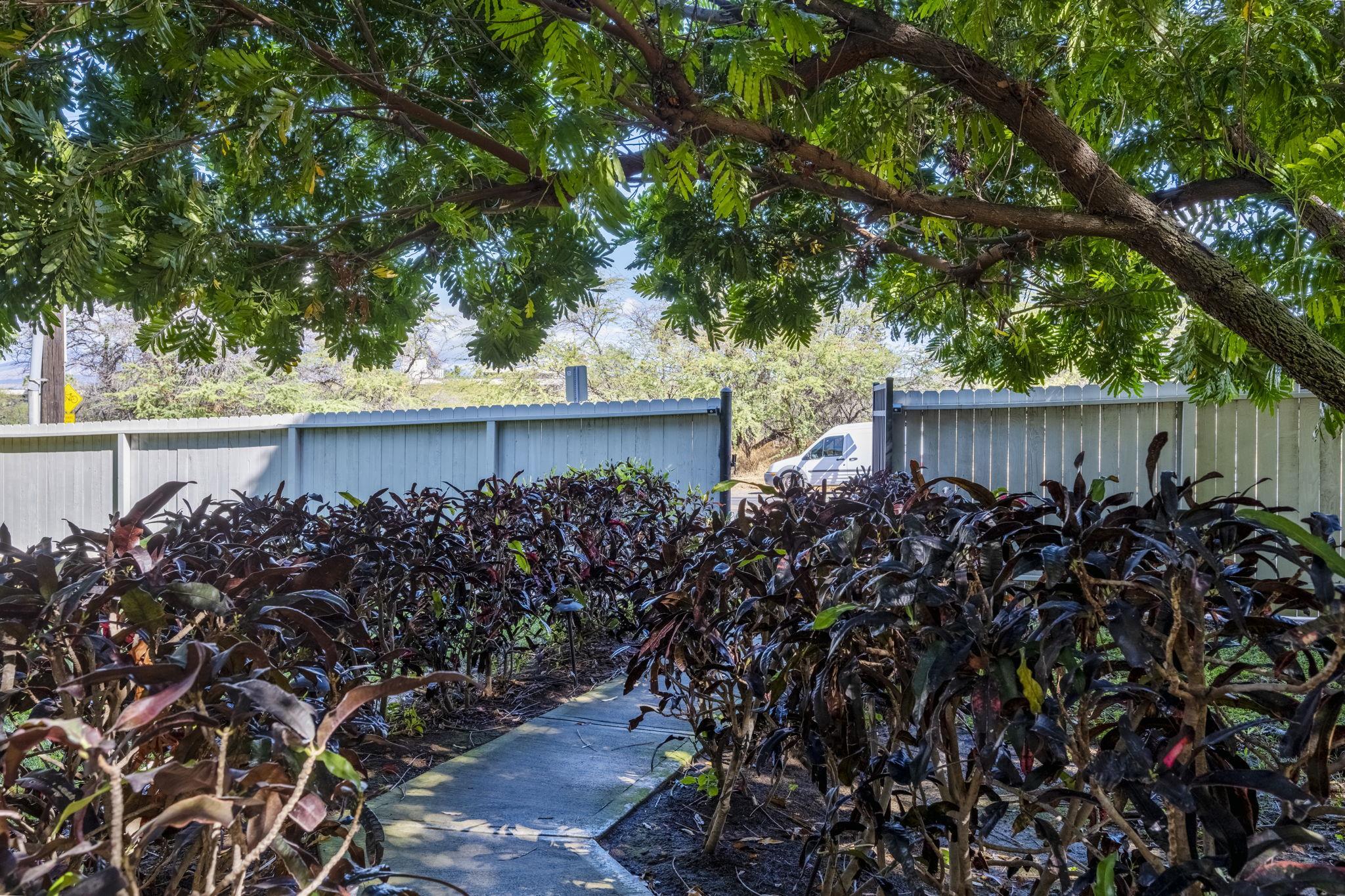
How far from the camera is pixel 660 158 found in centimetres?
169

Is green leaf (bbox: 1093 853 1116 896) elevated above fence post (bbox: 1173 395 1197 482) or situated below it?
below

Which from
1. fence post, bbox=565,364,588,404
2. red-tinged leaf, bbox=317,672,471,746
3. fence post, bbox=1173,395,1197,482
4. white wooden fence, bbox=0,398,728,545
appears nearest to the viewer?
red-tinged leaf, bbox=317,672,471,746

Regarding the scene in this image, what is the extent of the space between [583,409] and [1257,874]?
22.2 feet

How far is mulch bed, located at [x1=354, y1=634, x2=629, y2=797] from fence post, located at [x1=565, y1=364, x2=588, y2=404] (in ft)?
11.2

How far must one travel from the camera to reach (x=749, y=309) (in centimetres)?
362

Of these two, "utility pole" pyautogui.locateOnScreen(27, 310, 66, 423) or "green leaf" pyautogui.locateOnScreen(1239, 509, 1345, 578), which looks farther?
"utility pole" pyautogui.locateOnScreen(27, 310, 66, 423)

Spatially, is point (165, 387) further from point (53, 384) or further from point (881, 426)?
point (881, 426)

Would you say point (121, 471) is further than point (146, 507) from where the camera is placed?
Yes

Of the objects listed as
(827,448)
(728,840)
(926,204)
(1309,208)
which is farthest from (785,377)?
(728,840)

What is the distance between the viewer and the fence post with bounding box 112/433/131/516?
8.77 metres

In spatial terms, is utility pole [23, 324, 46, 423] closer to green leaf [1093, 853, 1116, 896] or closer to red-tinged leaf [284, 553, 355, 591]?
red-tinged leaf [284, 553, 355, 591]

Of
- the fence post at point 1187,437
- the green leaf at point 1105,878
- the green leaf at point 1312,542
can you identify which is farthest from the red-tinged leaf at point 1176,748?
the fence post at point 1187,437

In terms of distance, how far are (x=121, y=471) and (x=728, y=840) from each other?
8985 mm

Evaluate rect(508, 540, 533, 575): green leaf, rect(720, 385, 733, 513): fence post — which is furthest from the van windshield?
rect(508, 540, 533, 575): green leaf
